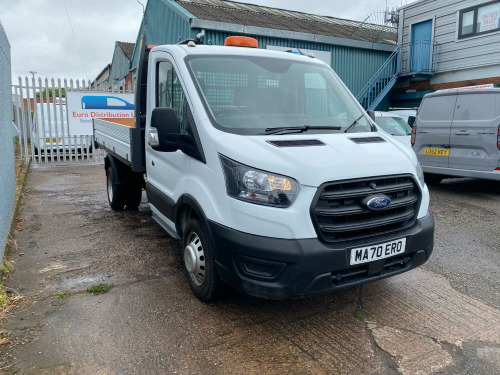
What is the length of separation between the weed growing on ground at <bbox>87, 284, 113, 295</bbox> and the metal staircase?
13.9 m

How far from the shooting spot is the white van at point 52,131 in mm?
12680

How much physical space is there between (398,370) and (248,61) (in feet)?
9.20

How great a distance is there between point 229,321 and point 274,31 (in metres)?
12.2

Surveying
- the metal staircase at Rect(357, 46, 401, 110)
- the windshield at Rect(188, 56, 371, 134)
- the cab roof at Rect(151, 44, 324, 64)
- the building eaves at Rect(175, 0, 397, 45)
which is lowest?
the windshield at Rect(188, 56, 371, 134)

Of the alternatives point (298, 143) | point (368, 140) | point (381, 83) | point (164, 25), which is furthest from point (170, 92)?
point (381, 83)

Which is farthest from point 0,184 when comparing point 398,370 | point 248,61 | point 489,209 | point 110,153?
point 489,209

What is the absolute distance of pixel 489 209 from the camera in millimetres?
6809

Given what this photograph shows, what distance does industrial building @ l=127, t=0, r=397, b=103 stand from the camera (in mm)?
13273

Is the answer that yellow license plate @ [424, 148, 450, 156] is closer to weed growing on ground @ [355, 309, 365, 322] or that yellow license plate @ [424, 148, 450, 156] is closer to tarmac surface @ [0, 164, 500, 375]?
tarmac surface @ [0, 164, 500, 375]

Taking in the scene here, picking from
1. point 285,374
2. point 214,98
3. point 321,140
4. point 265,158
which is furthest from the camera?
point 214,98

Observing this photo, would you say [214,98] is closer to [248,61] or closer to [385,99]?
[248,61]

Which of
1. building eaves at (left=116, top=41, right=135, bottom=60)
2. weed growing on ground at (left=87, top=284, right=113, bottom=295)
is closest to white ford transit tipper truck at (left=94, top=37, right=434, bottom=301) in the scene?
weed growing on ground at (left=87, top=284, right=113, bottom=295)

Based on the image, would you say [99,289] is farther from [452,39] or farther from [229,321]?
[452,39]

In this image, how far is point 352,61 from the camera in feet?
52.3
